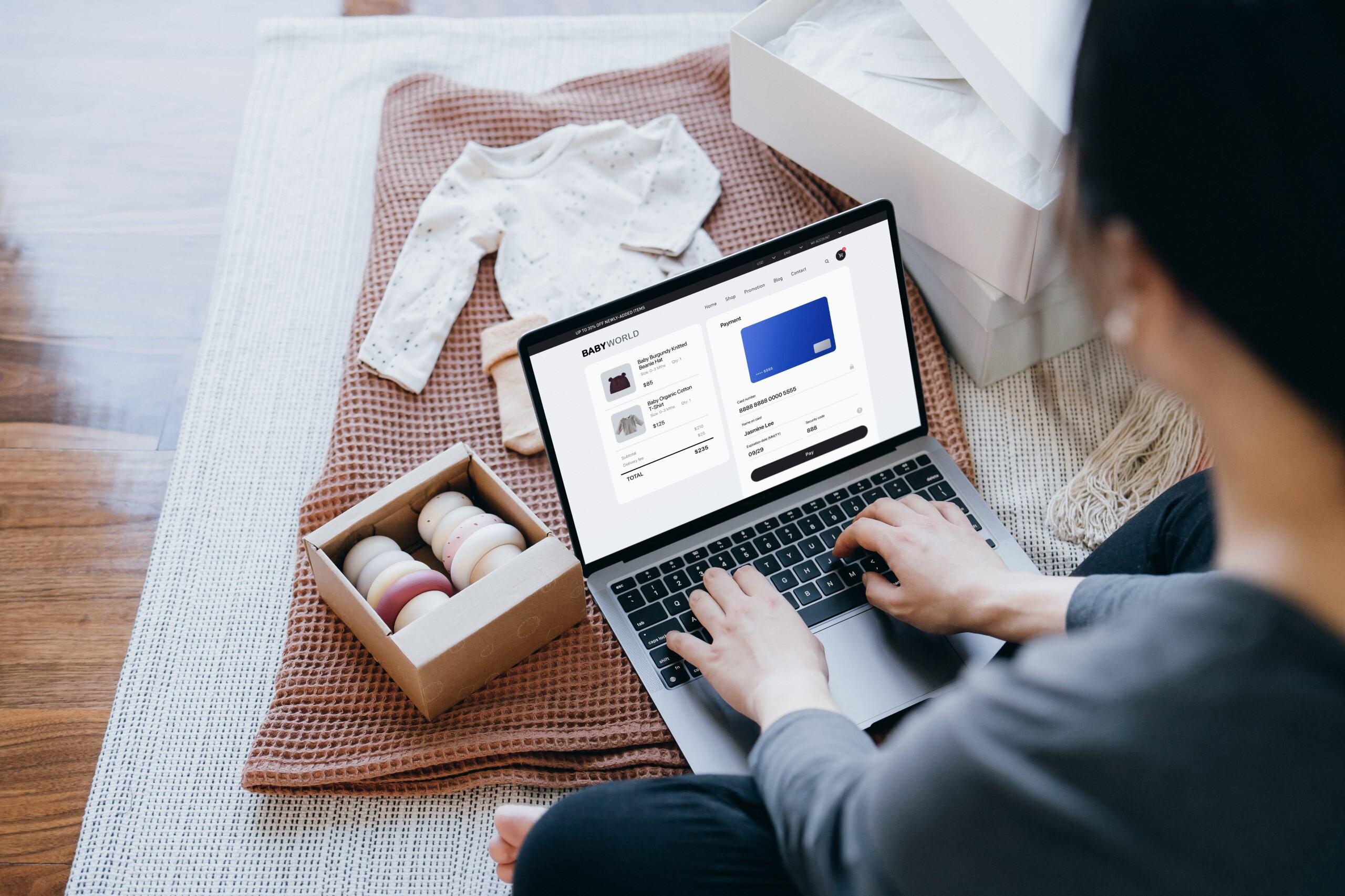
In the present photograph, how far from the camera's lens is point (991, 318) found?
41.1 inches

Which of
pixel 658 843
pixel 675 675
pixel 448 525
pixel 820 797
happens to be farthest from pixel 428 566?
pixel 820 797

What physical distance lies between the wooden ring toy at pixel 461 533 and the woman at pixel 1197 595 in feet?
1.32

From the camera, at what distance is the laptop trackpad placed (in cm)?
85

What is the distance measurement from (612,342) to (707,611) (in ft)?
0.71

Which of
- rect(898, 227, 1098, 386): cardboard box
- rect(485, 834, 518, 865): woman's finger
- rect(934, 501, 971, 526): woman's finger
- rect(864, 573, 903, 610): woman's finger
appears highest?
rect(898, 227, 1098, 386): cardboard box

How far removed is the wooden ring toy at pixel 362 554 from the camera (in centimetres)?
88

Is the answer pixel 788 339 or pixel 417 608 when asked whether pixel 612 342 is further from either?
pixel 417 608

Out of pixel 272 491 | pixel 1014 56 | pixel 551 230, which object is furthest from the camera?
pixel 551 230

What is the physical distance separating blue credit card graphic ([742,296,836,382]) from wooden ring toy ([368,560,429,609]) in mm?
308

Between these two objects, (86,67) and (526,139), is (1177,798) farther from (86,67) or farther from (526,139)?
(86,67)

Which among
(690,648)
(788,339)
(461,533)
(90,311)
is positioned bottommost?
(690,648)

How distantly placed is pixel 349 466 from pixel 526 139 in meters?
0.49

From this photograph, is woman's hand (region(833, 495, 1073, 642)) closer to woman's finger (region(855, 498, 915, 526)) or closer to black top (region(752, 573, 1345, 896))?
woman's finger (region(855, 498, 915, 526))

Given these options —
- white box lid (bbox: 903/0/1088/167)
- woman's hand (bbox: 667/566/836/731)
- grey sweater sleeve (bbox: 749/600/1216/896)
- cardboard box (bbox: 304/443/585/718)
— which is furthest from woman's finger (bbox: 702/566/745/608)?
white box lid (bbox: 903/0/1088/167)
